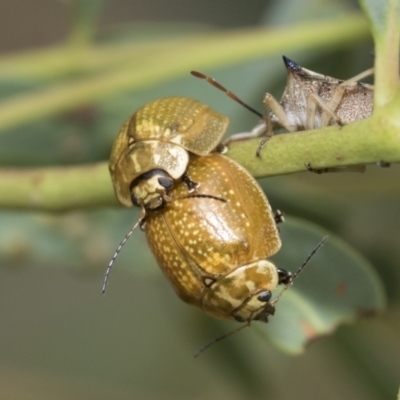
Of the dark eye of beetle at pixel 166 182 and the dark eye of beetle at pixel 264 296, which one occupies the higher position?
the dark eye of beetle at pixel 166 182

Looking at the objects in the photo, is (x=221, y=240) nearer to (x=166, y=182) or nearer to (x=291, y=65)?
(x=166, y=182)

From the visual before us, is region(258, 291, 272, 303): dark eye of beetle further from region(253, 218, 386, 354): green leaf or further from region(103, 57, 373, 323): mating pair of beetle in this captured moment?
region(253, 218, 386, 354): green leaf

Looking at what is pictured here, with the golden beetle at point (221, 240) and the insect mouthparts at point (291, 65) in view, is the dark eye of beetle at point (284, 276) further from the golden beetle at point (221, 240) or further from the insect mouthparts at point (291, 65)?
the insect mouthparts at point (291, 65)

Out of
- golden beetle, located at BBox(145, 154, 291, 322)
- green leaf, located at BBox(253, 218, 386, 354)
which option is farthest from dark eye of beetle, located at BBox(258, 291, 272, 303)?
green leaf, located at BBox(253, 218, 386, 354)

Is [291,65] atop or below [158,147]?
atop

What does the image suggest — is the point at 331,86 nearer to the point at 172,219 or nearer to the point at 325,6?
the point at 172,219

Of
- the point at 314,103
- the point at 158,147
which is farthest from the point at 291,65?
the point at 158,147

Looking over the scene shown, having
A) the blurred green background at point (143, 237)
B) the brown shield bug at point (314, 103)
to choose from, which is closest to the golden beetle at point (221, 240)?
the brown shield bug at point (314, 103)

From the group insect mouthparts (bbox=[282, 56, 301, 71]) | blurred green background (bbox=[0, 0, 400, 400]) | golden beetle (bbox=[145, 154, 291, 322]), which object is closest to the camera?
golden beetle (bbox=[145, 154, 291, 322])
